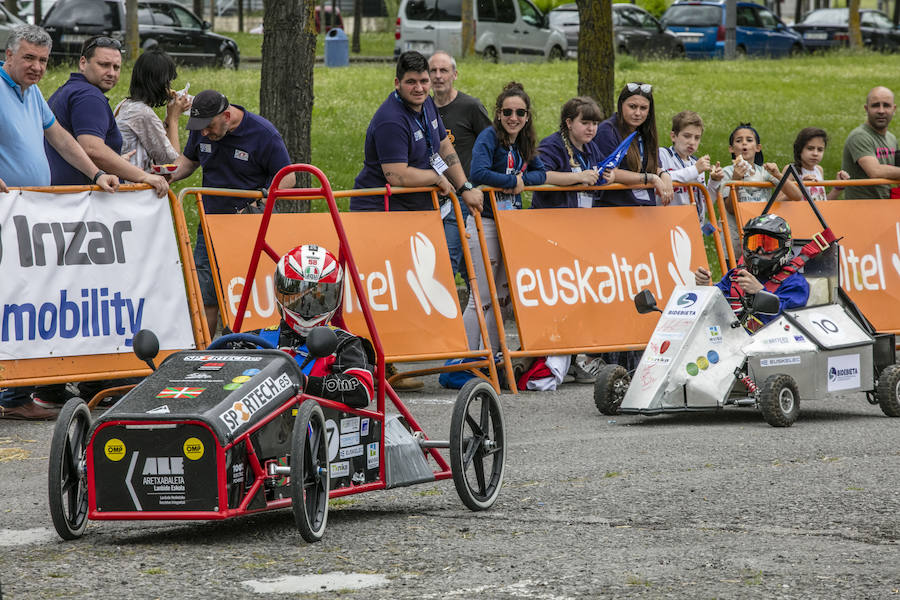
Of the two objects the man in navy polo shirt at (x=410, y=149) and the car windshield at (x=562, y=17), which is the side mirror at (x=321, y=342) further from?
the car windshield at (x=562, y=17)

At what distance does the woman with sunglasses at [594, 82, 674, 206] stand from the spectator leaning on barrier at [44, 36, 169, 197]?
144 inches

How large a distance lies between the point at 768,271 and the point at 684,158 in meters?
2.19

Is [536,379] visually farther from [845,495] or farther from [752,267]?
[845,495]

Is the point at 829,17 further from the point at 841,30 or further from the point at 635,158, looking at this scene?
the point at 635,158

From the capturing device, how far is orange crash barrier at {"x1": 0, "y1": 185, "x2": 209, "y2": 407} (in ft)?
27.8

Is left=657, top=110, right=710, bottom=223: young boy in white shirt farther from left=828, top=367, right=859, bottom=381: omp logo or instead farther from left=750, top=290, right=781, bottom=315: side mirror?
left=750, top=290, right=781, bottom=315: side mirror

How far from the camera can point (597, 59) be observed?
16.0 meters

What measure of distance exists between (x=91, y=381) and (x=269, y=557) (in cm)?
399

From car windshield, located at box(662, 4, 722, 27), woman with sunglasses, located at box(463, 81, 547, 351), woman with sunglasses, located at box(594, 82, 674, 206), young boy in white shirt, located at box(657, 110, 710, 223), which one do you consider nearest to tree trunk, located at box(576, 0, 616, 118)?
young boy in white shirt, located at box(657, 110, 710, 223)

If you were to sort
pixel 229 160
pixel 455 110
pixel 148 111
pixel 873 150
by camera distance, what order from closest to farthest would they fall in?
pixel 229 160, pixel 148 111, pixel 455 110, pixel 873 150

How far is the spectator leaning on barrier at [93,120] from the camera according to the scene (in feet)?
29.7

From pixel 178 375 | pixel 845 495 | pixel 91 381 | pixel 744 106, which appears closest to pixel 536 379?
pixel 91 381

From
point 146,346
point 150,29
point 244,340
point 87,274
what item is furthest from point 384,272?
point 150,29

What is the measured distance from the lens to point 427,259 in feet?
32.7
